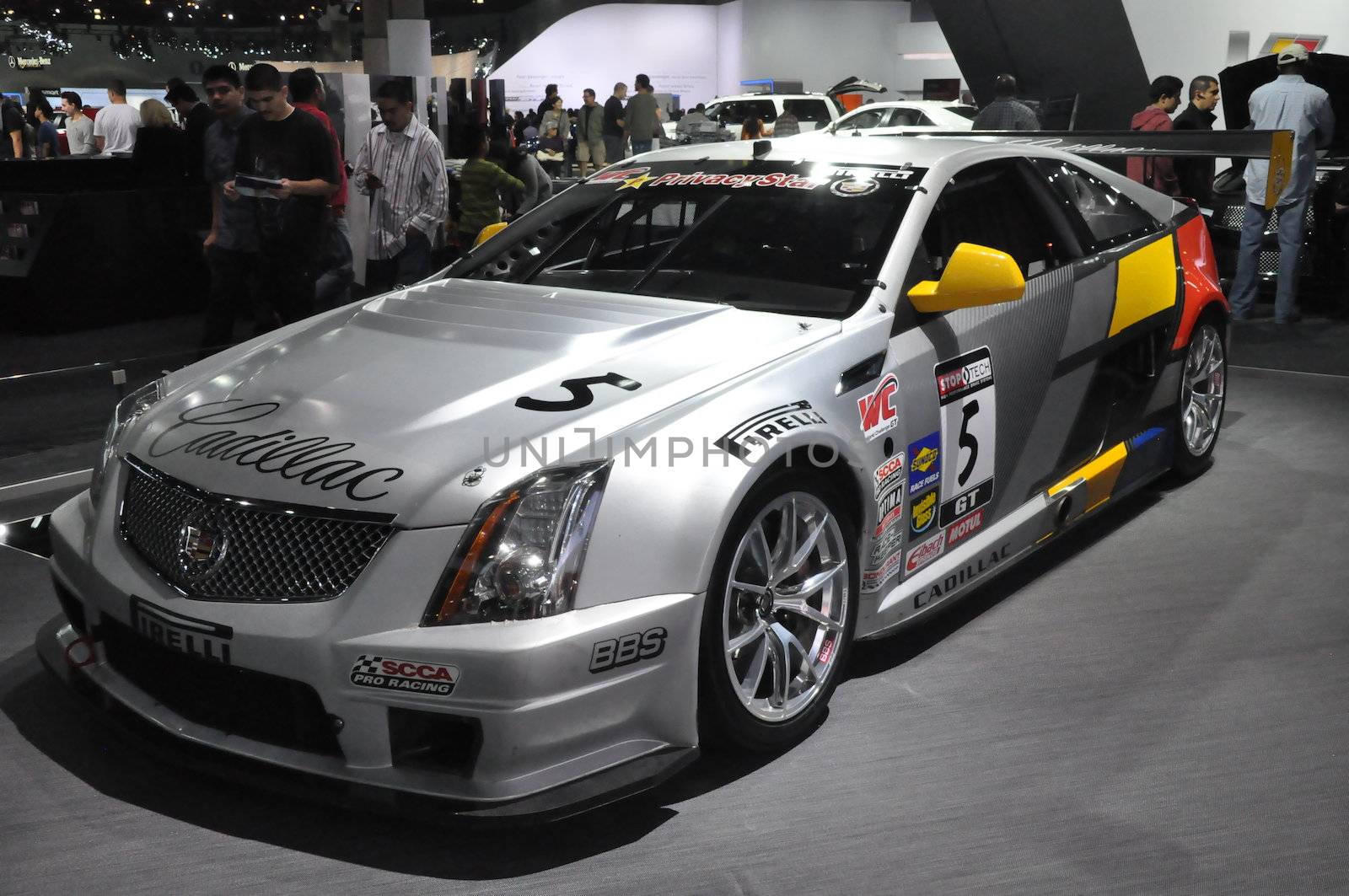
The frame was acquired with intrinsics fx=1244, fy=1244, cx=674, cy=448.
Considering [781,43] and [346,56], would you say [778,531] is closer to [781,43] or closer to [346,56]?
[346,56]

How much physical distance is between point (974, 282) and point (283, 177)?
3.85 m

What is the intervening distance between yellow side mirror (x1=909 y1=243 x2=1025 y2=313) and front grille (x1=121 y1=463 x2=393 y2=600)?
4.88ft

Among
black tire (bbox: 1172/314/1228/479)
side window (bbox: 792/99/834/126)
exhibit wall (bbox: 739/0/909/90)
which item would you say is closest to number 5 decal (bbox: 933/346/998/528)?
black tire (bbox: 1172/314/1228/479)

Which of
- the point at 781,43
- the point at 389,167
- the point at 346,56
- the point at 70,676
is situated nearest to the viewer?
the point at 70,676

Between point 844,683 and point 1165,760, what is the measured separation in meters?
0.76

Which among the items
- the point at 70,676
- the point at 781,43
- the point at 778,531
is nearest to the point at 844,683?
the point at 778,531

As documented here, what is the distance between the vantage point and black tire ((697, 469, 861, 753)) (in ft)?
8.06

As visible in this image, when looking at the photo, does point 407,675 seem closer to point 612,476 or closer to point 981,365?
point 612,476

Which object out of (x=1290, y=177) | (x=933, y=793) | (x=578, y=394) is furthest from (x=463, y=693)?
(x=1290, y=177)

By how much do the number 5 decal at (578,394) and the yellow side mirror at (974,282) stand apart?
85 cm

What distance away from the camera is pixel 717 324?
2.96 m

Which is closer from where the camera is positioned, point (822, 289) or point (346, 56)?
point (822, 289)

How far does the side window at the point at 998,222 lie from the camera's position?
10.9 ft

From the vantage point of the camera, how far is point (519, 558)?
2.26m
